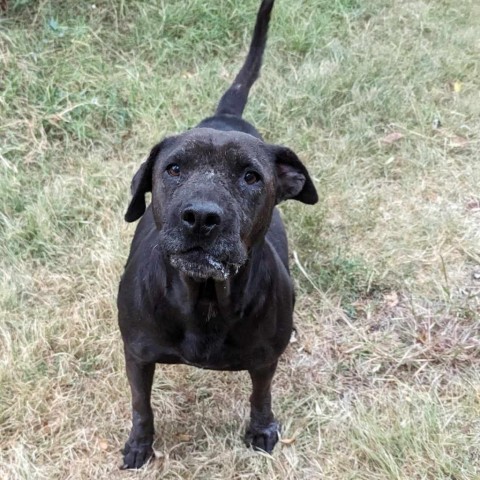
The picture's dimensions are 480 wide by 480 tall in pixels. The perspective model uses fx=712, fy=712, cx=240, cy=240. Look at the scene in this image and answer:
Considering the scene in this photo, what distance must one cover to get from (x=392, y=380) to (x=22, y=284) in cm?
202

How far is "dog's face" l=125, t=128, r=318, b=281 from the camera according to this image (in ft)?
7.11

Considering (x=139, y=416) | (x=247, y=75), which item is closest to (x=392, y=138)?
(x=247, y=75)

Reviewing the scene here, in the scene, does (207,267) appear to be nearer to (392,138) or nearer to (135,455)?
(135,455)

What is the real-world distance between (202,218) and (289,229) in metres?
2.13

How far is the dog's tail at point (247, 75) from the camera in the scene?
390 centimetres

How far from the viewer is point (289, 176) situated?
2785 mm

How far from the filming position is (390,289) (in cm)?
400

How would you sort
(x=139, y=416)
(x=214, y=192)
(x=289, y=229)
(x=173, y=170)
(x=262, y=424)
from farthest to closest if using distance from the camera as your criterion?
1. (x=289, y=229)
2. (x=262, y=424)
3. (x=139, y=416)
4. (x=173, y=170)
5. (x=214, y=192)

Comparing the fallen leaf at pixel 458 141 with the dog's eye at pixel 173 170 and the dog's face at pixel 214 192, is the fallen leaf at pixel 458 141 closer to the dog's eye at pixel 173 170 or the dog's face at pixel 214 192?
the dog's face at pixel 214 192

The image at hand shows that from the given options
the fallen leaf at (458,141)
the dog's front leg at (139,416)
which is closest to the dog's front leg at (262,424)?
the dog's front leg at (139,416)

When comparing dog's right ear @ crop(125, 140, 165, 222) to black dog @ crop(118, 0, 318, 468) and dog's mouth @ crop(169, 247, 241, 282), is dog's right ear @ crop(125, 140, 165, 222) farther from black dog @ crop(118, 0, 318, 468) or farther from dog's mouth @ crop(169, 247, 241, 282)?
dog's mouth @ crop(169, 247, 241, 282)

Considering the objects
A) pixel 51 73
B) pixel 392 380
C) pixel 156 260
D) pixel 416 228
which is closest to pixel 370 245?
pixel 416 228

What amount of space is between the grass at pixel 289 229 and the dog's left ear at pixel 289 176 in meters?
1.10

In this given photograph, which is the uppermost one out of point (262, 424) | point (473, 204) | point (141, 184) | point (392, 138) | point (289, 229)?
point (141, 184)
